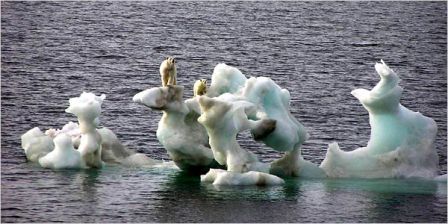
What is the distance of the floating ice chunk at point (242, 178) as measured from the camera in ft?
149

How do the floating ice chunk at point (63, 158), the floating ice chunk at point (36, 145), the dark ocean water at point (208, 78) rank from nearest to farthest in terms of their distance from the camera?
1. the dark ocean water at point (208, 78)
2. the floating ice chunk at point (63, 158)
3. the floating ice chunk at point (36, 145)

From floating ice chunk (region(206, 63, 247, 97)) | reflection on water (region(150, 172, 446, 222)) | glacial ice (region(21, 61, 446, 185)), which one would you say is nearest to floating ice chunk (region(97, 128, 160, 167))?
glacial ice (region(21, 61, 446, 185))

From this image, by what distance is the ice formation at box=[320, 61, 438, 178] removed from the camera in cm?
4766

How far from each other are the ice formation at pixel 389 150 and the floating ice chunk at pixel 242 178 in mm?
2916

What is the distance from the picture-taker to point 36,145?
5034 cm

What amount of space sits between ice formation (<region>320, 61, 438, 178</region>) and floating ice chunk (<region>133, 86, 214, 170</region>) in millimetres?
4449

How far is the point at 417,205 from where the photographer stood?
44.0 meters

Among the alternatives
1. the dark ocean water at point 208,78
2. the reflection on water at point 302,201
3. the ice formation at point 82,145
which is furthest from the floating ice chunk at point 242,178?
the ice formation at point 82,145

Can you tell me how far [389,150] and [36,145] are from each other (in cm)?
1284

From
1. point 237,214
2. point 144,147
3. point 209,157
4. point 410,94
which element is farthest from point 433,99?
point 237,214

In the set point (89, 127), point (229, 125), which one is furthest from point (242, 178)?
point (89, 127)

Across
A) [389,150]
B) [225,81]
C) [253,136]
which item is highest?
[225,81]

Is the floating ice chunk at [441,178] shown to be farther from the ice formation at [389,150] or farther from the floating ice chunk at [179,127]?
the floating ice chunk at [179,127]

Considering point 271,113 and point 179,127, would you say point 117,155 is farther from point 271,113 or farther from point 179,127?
point 271,113
